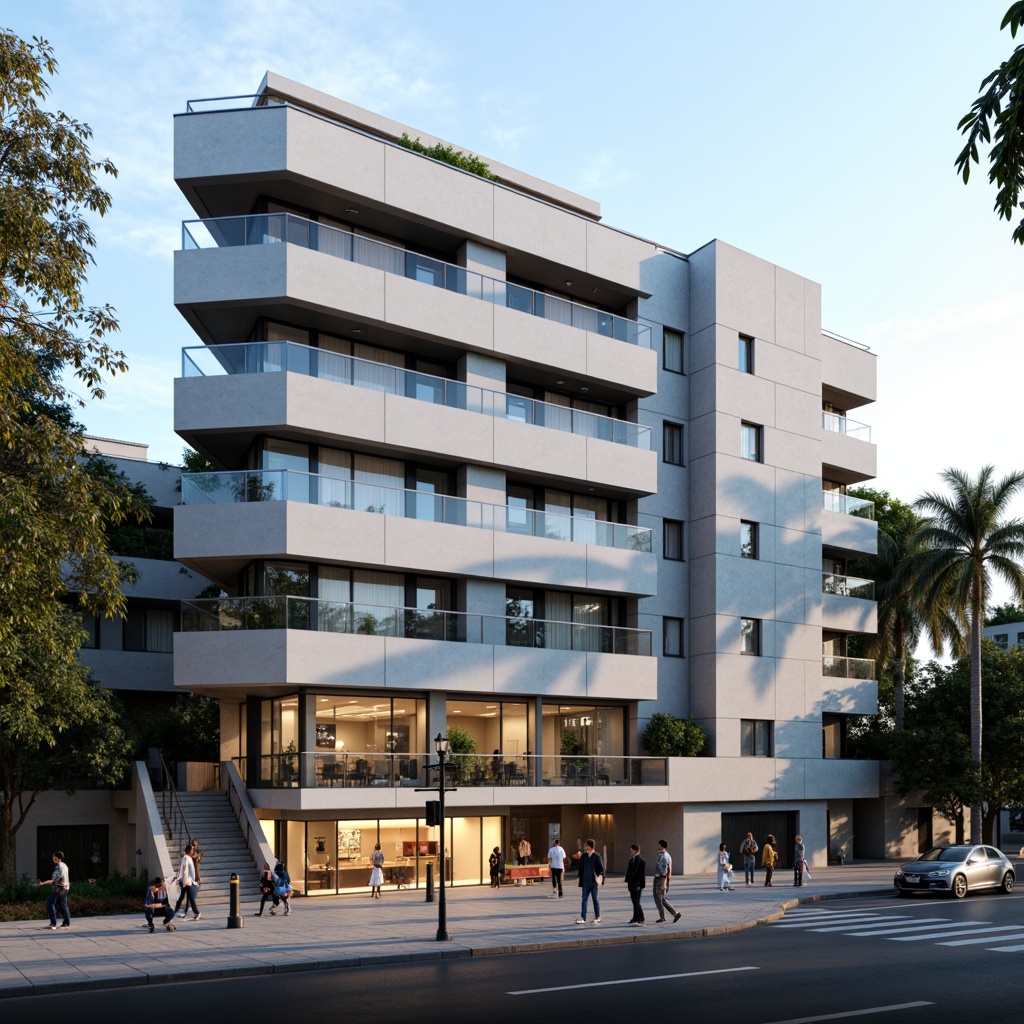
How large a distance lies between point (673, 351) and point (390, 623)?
16626 millimetres

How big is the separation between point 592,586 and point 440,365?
9.02m

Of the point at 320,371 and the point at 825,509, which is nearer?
the point at 320,371

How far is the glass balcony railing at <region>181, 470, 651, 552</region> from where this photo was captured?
32.6 m

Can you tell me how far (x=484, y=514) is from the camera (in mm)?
36469

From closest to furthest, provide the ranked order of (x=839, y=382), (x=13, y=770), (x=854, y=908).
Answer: (x=854, y=908), (x=13, y=770), (x=839, y=382)

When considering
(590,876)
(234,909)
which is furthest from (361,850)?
(590,876)

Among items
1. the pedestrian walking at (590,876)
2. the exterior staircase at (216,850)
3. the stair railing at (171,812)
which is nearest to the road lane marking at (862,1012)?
the pedestrian walking at (590,876)

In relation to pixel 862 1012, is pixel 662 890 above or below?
below

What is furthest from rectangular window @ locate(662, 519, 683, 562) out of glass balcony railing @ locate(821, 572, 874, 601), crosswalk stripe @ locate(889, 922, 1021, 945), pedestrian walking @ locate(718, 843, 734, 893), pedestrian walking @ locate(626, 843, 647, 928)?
crosswalk stripe @ locate(889, 922, 1021, 945)

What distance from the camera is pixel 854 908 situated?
1196 inches

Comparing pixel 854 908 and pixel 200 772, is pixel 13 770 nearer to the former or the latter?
pixel 200 772

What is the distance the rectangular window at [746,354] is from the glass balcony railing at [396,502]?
8.39m

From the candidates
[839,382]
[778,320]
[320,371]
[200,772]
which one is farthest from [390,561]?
[839,382]

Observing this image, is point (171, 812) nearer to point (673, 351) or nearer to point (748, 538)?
point (748, 538)
